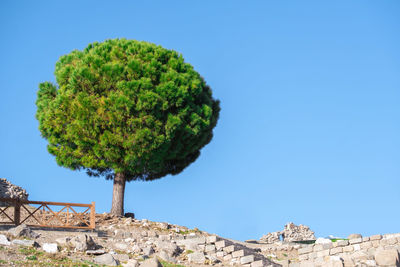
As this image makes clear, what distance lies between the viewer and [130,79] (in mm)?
23812

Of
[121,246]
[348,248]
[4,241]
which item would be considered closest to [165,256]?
[121,246]

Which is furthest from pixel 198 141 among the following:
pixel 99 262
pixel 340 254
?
pixel 99 262

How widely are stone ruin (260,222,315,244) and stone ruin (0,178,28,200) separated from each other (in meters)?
14.2

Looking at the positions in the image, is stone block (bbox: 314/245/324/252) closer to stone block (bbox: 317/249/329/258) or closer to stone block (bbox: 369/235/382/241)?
stone block (bbox: 317/249/329/258)

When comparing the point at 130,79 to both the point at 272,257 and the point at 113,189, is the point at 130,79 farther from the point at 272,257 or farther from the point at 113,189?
the point at 272,257

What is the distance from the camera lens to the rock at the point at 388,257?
54.0ft

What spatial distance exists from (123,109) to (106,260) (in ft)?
30.2

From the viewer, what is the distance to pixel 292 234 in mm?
31641

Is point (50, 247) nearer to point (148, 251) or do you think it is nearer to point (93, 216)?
point (148, 251)

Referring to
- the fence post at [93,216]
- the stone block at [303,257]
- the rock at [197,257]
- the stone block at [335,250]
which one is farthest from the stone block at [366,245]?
the fence post at [93,216]

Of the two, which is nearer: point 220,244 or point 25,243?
point 25,243

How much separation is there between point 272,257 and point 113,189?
8.74 meters

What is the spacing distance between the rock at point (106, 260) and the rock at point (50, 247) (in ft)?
4.09

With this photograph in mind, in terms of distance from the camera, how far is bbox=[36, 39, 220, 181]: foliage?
2339 cm
